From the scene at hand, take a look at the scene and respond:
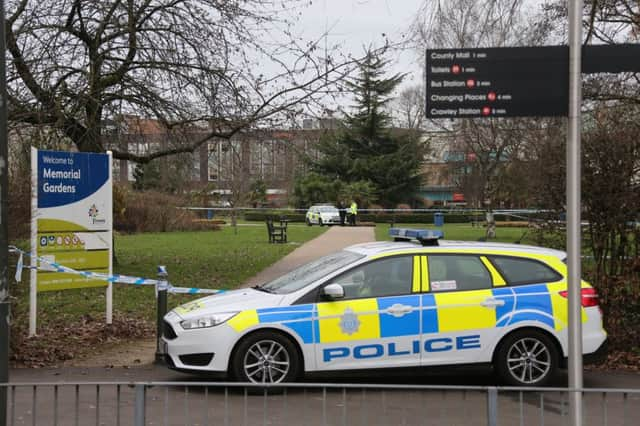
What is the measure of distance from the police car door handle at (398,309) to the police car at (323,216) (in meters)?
42.7

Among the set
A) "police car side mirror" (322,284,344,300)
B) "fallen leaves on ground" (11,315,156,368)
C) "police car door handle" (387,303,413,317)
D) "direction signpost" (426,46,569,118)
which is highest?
"direction signpost" (426,46,569,118)

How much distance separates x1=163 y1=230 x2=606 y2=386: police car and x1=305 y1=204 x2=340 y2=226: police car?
4243cm

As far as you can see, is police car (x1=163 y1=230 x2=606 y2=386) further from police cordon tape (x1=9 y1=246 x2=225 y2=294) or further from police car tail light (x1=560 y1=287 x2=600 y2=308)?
police cordon tape (x1=9 y1=246 x2=225 y2=294)

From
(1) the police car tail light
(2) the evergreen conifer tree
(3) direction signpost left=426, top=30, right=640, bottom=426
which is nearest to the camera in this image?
(3) direction signpost left=426, top=30, right=640, bottom=426

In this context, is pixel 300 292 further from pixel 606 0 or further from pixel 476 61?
pixel 606 0

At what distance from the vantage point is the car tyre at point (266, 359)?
757 cm

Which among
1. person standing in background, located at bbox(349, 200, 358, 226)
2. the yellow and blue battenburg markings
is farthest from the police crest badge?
person standing in background, located at bbox(349, 200, 358, 226)

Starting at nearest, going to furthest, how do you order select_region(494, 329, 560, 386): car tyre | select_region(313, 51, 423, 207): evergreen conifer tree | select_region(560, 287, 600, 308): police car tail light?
select_region(494, 329, 560, 386): car tyre → select_region(560, 287, 600, 308): police car tail light → select_region(313, 51, 423, 207): evergreen conifer tree

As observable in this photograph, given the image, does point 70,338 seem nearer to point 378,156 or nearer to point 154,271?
point 154,271

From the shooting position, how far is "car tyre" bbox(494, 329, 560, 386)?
7.81 m

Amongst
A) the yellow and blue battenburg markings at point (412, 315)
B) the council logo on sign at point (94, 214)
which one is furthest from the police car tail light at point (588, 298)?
the council logo on sign at point (94, 214)

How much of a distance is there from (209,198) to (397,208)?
14.1m

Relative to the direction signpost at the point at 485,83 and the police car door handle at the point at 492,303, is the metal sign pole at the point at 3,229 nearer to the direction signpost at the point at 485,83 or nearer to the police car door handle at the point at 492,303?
the direction signpost at the point at 485,83

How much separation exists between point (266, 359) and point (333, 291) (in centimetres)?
89
